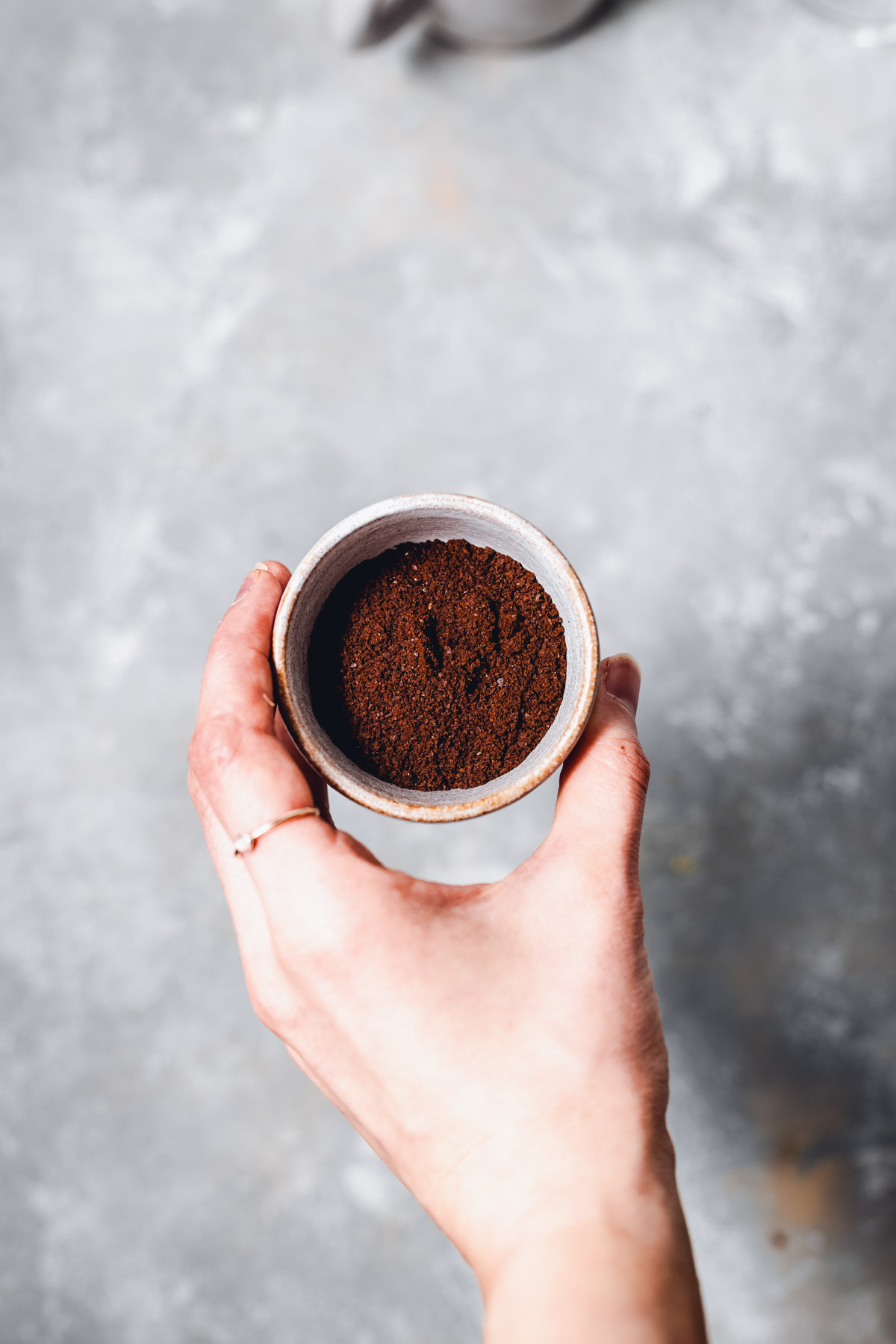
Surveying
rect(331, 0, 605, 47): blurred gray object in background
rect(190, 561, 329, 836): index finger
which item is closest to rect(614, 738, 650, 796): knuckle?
→ rect(190, 561, 329, 836): index finger

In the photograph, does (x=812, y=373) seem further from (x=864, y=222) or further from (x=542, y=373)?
(x=542, y=373)

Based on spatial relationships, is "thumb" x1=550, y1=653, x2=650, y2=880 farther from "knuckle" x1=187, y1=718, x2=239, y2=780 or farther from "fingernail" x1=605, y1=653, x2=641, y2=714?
"knuckle" x1=187, y1=718, x2=239, y2=780

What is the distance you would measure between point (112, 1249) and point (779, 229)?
7.21 feet

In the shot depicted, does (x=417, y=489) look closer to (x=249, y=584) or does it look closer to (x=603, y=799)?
(x=249, y=584)

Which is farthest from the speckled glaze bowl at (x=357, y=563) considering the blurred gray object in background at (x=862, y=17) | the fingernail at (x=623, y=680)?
the blurred gray object in background at (x=862, y=17)

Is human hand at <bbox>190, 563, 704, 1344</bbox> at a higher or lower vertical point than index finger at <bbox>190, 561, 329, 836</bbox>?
lower

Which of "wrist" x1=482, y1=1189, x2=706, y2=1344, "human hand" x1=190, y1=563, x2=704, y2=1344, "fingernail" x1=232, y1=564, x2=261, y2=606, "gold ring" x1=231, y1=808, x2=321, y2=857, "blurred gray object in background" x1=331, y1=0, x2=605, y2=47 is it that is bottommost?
"wrist" x1=482, y1=1189, x2=706, y2=1344

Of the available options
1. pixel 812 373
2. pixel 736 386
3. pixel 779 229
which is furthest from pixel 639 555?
pixel 779 229

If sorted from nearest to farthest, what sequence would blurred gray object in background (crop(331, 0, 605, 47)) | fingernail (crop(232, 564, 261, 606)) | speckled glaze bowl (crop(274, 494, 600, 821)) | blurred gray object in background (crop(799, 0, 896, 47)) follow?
speckled glaze bowl (crop(274, 494, 600, 821)) < fingernail (crop(232, 564, 261, 606)) < blurred gray object in background (crop(331, 0, 605, 47)) < blurred gray object in background (crop(799, 0, 896, 47))

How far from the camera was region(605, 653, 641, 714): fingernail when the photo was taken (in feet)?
3.28

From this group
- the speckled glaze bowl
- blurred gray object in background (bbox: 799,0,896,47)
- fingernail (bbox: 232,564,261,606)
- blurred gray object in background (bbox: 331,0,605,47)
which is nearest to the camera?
the speckled glaze bowl

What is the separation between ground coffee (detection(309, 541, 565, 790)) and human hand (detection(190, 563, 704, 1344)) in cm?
9

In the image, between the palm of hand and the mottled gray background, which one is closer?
the palm of hand

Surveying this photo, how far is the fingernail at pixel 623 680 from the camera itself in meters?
1.00
